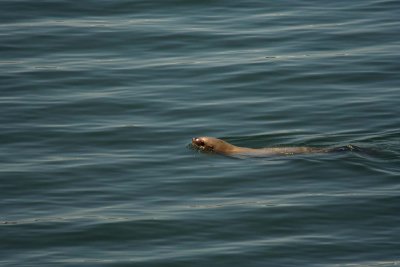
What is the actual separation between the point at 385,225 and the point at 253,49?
7.71 metres

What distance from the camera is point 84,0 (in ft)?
72.3

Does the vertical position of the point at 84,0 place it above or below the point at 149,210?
above

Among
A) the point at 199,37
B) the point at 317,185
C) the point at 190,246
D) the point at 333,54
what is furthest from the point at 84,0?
the point at 190,246

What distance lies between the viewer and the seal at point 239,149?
46.1 feet

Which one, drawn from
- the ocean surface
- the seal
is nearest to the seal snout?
the seal

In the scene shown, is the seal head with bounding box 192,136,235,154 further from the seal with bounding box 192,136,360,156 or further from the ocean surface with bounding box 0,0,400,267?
the ocean surface with bounding box 0,0,400,267

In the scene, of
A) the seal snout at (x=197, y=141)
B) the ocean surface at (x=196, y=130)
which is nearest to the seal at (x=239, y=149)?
the seal snout at (x=197, y=141)

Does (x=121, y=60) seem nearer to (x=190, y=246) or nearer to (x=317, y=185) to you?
(x=317, y=185)

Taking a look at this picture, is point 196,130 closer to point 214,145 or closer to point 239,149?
point 214,145

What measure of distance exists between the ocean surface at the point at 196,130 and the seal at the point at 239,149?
0.43 ft

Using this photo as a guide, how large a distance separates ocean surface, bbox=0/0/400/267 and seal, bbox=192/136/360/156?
0.43 feet

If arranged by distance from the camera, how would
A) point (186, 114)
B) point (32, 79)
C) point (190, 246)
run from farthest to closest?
point (32, 79)
point (186, 114)
point (190, 246)

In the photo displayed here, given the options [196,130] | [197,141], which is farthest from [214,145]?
[196,130]

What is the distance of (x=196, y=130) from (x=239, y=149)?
1201 millimetres
